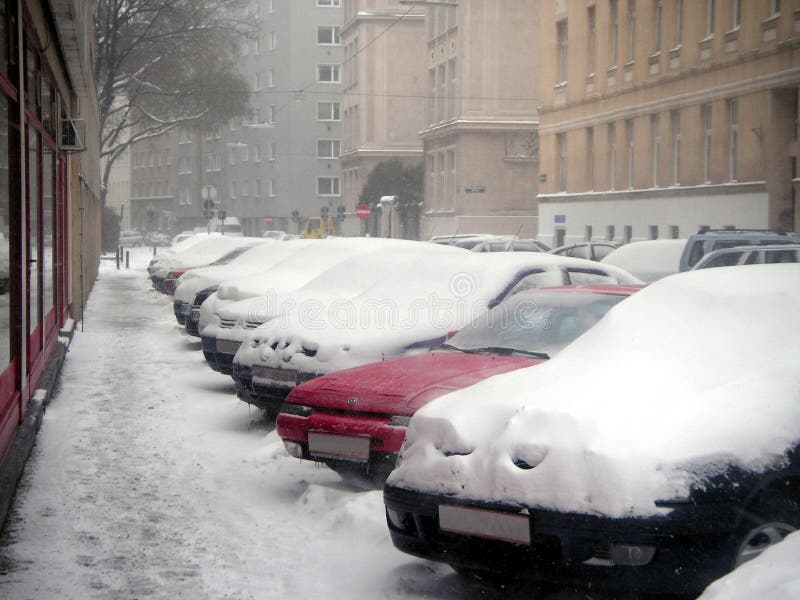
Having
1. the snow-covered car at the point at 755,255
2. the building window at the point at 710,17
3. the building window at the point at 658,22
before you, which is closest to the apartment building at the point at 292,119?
the building window at the point at 658,22

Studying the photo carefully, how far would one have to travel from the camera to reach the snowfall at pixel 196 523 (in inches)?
207

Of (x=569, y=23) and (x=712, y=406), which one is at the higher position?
(x=569, y=23)

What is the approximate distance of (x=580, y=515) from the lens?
14.7 ft

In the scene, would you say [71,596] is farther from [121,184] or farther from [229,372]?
[121,184]

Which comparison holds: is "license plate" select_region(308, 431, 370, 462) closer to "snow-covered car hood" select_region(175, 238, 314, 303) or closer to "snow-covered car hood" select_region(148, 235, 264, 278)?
"snow-covered car hood" select_region(175, 238, 314, 303)

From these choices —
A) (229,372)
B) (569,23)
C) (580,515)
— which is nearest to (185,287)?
(229,372)

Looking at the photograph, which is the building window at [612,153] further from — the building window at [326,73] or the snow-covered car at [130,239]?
the snow-covered car at [130,239]

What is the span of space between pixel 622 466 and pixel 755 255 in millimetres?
13903

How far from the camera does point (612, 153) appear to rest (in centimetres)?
4125

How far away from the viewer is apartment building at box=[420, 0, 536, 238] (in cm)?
5619

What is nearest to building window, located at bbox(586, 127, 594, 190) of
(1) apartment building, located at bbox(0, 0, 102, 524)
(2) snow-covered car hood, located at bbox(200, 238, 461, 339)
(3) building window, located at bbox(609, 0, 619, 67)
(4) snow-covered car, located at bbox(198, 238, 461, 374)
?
(3) building window, located at bbox(609, 0, 619, 67)

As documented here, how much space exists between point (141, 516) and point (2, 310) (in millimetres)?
1724

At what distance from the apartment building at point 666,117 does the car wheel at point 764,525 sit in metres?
27.3

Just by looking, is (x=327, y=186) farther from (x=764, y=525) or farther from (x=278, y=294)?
(x=764, y=525)
